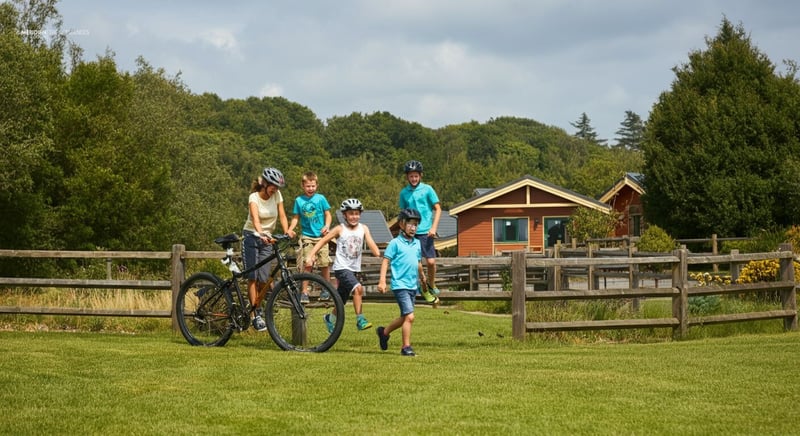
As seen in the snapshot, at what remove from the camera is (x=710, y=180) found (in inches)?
1658

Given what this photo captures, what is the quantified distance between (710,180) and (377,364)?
116ft

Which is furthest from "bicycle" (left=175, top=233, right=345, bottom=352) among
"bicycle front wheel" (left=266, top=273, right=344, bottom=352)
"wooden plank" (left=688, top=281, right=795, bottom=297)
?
"wooden plank" (left=688, top=281, right=795, bottom=297)

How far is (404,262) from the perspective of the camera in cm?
1059

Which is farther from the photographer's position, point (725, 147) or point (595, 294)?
point (725, 147)

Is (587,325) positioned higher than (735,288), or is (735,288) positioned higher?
(735,288)

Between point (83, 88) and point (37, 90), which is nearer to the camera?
point (37, 90)

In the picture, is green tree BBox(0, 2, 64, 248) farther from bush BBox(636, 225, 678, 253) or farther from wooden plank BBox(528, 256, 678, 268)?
wooden plank BBox(528, 256, 678, 268)

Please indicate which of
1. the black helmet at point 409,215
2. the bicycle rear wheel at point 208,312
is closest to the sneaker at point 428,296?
the black helmet at point 409,215

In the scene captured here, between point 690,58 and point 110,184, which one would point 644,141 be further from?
point 110,184

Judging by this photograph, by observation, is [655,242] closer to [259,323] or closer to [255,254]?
[255,254]

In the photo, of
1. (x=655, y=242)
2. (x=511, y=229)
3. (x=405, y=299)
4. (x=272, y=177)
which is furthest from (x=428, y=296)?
(x=511, y=229)

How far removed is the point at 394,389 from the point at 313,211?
4.54 meters

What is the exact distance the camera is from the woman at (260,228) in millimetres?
11250

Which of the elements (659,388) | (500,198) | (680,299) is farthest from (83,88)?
(659,388)
